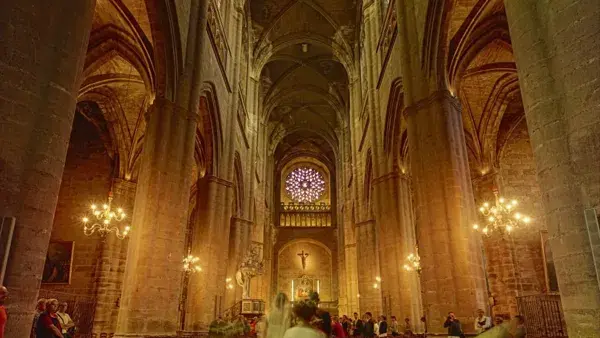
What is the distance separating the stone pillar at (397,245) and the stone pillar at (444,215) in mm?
4735

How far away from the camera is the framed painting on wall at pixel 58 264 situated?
58.6 feet

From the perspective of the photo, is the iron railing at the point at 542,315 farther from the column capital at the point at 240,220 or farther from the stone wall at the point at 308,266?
the stone wall at the point at 308,266

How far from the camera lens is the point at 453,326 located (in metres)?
8.68

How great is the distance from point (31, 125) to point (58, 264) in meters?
15.1

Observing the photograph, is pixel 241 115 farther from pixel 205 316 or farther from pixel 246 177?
pixel 205 316

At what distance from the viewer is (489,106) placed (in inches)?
700

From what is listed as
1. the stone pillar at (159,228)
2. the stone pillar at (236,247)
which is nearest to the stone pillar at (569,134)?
the stone pillar at (159,228)

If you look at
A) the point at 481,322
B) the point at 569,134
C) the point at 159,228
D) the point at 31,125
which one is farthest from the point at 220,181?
the point at 569,134

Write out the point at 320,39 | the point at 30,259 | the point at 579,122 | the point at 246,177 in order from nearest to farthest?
the point at 30,259 → the point at 579,122 → the point at 246,177 → the point at 320,39

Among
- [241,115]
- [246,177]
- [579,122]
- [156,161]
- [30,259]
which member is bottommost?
[30,259]

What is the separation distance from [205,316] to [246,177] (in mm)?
11810

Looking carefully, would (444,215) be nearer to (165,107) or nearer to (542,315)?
(542,315)

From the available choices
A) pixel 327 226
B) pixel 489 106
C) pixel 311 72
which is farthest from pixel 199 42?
pixel 327 226

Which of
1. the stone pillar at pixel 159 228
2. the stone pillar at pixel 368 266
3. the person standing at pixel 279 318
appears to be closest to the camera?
the person standing at pixel 279 318
